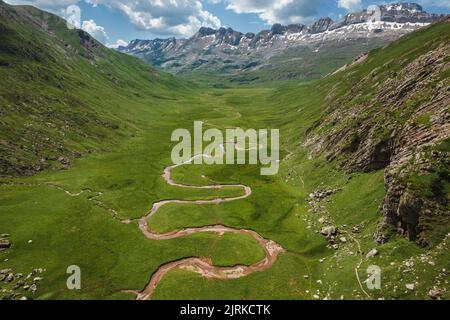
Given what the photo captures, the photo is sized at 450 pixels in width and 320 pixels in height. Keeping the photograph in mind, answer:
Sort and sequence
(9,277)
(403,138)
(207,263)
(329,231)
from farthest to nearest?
(403,138), (329,231), (207,263), (9,277)

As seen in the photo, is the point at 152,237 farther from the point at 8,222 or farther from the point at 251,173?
the point at 251,173

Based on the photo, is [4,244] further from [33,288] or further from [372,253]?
[372,253]

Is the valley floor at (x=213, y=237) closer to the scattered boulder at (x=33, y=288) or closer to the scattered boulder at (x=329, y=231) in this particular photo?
the scattered boulder at (x=33, y=288)

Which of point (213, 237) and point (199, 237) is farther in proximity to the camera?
point (213, 237)

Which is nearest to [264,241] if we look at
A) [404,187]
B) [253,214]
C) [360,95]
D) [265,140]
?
[253,214]

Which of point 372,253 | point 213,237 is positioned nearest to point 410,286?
point 372,253

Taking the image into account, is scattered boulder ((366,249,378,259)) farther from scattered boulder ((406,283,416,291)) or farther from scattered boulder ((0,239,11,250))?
scattered boulder ((0,239,11,250))
